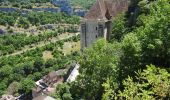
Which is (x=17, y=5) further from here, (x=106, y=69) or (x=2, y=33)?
(x=106, y=69)

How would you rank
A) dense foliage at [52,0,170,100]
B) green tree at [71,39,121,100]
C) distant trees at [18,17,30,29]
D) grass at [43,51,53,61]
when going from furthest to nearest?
distant trees at [18,17,30,29] < grass at [43,51,53,61] < green tree at [71,39,121,100] < dense foliage at [52,0,170,100]

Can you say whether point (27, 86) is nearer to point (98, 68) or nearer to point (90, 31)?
point (90, 31)

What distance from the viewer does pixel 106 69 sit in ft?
79.7

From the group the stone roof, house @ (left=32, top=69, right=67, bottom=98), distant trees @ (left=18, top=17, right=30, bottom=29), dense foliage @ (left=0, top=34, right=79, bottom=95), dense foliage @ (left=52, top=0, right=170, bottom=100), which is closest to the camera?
dense foliage @ (left=52, top=0, right=170, bottom=100)

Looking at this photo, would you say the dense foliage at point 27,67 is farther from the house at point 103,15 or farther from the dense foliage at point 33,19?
the dense foliage at point 33,19

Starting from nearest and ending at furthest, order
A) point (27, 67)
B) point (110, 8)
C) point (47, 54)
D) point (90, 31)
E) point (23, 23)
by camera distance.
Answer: point (110, 8) < point (90, 31) < point (27, 67) < point (47, 54) < point (23, 23)

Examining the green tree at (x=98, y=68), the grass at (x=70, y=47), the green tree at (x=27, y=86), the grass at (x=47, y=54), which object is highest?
the green tree at (x=98, y=68)

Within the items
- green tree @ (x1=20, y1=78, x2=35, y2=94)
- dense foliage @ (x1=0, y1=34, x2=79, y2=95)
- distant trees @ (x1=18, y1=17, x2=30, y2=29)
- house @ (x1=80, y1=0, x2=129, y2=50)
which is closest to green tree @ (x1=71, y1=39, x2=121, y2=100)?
house @ (x1=80, y1=0, x2=129, y2=50)

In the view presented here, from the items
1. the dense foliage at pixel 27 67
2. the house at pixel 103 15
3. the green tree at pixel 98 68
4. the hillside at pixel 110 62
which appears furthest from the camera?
the dense foliage at pixel 27 67

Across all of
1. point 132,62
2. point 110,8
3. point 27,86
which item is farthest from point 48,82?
point 132,62

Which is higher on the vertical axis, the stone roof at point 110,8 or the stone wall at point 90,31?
the stone roof at point 110,8

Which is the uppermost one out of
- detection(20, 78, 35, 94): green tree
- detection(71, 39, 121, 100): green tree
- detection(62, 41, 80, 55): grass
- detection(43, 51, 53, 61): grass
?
detection(71, 39, 121, 100): green tree

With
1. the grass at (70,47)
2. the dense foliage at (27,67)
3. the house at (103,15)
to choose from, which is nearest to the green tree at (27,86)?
the dense foliage at (27,67)

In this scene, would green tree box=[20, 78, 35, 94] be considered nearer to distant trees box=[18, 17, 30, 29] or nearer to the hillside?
the hillside
